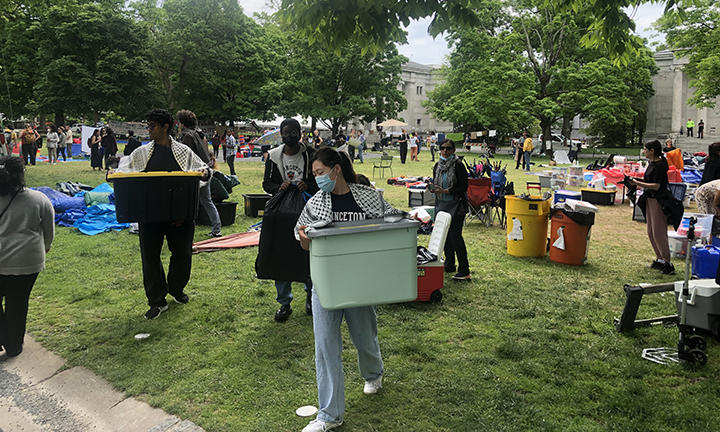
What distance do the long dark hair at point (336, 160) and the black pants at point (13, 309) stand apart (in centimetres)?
294

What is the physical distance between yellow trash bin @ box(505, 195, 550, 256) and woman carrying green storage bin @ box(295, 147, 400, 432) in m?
4.82

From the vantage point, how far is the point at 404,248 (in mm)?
3164

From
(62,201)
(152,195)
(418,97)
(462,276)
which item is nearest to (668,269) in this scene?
(462,276)

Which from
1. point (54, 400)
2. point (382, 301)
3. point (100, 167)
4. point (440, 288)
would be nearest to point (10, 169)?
point (54, 400)

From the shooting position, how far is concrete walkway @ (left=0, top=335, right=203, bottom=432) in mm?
3635

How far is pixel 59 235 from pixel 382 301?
870 cm

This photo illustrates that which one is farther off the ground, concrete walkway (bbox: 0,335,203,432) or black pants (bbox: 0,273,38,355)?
black pants (bbox: 0,273,38,355)

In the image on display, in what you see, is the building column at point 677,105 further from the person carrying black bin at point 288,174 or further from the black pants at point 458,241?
the person carrying black bin at point 288,174

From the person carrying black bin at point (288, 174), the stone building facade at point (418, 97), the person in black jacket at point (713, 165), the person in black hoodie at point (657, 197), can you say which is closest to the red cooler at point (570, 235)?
the person in black hoodie at point (657, 197)

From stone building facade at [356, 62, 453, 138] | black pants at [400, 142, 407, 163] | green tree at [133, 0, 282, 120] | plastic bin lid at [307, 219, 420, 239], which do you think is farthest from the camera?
stone building facade at [356, 62, 453, 138]

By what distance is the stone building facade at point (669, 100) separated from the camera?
159 ft

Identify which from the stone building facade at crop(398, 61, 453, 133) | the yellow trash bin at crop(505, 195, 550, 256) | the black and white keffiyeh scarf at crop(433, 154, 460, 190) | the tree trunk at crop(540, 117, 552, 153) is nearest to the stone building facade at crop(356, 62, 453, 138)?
the stone building facade at crop(398, 61, 453, 133)

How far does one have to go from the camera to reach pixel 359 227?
306cm

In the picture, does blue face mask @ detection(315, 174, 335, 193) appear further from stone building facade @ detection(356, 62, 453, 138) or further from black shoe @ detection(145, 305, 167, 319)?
stone building facade @ detection(356, 62, 453, 138)
